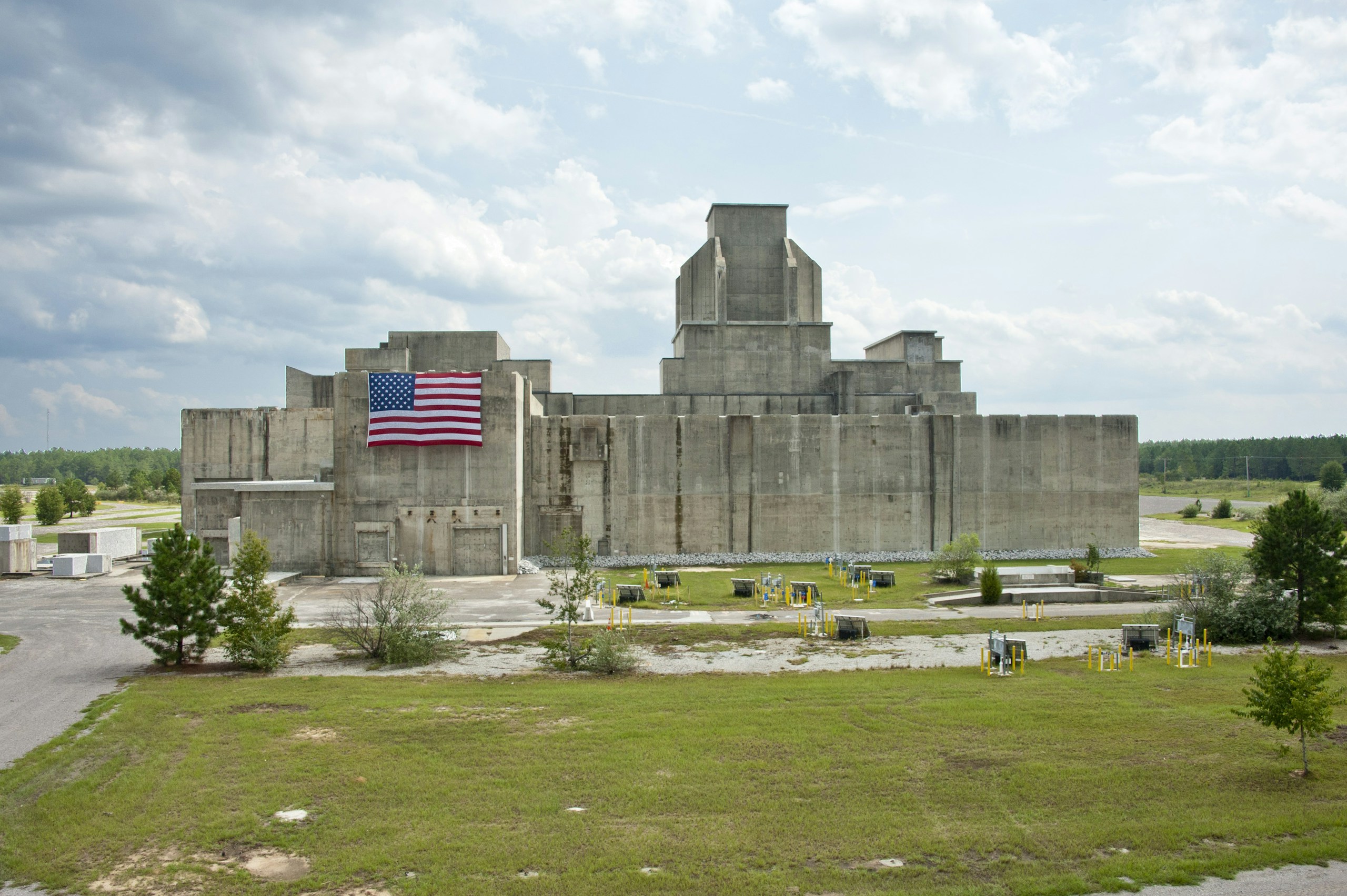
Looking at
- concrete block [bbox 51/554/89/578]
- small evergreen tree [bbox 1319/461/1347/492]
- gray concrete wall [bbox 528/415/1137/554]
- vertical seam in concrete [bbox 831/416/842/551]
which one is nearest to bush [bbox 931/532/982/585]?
vertical seam in concrete [bbox 831/416/842/551]

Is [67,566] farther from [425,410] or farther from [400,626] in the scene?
[400,626]

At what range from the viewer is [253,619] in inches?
797

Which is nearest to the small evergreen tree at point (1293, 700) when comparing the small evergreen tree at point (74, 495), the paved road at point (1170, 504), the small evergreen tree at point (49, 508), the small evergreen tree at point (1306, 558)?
the small evergreen tree at point (1306, 558)

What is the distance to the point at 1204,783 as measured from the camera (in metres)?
12.3

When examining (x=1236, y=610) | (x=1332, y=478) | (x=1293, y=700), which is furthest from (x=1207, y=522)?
(x=1293, y=700)

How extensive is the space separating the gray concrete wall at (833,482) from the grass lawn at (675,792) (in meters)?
27.5

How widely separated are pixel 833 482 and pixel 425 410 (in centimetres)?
2188

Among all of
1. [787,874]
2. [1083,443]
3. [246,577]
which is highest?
[1083,443]

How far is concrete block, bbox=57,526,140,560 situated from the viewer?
4050 centimetres

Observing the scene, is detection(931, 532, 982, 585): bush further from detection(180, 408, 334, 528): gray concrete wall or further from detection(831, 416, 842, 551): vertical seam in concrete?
detection(180, 408, 334, 528): gray concrete wall

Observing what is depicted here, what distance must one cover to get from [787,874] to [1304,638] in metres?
22.1

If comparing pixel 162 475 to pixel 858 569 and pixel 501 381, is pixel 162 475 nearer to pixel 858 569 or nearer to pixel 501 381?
pixel 501 381

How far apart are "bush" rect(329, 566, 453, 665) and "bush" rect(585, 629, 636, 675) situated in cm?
434

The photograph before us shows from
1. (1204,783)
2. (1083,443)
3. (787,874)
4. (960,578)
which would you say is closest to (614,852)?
(787,874)
